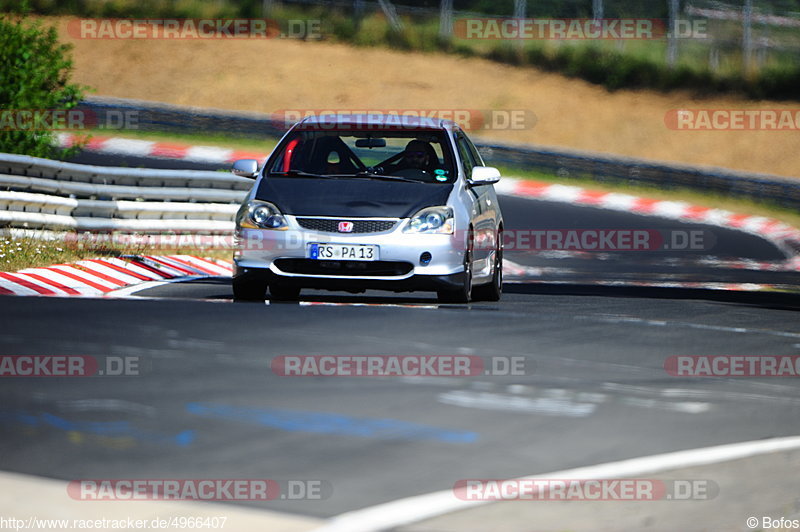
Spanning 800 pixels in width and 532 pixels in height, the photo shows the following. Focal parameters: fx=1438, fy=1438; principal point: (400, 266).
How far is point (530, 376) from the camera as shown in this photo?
812cm

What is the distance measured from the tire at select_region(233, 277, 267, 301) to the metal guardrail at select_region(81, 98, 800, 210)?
61.5ft

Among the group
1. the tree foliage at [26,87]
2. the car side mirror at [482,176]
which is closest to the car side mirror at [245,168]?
the car side mirror at [482,176]

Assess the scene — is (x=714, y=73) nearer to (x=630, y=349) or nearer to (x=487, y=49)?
(x=487, y=49)

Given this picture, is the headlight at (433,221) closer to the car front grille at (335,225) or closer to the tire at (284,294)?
the car front grille at (335,225)

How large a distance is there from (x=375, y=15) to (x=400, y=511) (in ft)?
133

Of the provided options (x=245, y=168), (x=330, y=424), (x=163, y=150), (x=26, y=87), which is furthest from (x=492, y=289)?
(x=163, y=150)

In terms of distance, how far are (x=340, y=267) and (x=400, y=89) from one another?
98.2 ft

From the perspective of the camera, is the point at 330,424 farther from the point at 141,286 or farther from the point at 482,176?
the point at 141,286

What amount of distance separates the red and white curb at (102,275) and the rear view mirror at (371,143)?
8.06ft

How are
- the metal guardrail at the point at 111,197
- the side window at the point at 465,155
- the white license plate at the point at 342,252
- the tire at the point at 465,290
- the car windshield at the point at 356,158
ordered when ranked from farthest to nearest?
the metal guardrail at the point at 111,197
the side window at the point at 465,155
the car windshield at the point at 356,158
the tire at the point at 465,290
the white license plate at the point at 342,252

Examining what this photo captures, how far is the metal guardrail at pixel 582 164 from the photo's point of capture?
93.8 ft

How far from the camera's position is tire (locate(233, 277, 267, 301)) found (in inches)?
442

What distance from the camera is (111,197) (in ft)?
54.1

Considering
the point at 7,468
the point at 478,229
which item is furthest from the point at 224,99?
the point at 7,468
